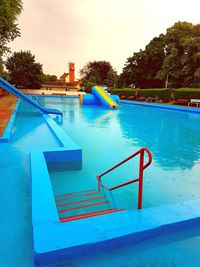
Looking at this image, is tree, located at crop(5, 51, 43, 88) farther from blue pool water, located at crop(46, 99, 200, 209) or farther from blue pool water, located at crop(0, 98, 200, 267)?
blue pool water, located at crop(46, 99, 200, 209)

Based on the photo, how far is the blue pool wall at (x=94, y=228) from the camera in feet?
6.29

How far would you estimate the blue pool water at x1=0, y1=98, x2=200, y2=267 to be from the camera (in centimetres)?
205

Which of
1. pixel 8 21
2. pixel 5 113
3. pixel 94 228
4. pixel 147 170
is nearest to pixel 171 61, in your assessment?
pixel 8 21

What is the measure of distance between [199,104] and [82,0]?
12846mm

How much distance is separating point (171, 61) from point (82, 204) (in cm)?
2736

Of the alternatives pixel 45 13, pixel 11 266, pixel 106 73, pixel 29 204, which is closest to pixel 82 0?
pixel 45 13

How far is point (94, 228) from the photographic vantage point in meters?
2.18

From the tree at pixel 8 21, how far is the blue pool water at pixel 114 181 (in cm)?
788

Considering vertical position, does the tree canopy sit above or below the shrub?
above

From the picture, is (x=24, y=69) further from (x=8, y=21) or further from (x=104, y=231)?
(x=104, y=231)

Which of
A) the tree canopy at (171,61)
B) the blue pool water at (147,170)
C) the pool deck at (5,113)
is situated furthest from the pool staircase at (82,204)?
the tree canopy at (171,61)

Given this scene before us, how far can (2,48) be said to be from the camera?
555 inches

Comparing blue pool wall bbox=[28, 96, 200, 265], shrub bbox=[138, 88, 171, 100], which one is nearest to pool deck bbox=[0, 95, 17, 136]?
blue pool wall bbox=[28, 96, 200, 265]

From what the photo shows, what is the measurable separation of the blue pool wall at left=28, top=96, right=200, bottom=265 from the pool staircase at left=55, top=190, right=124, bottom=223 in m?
0.40
